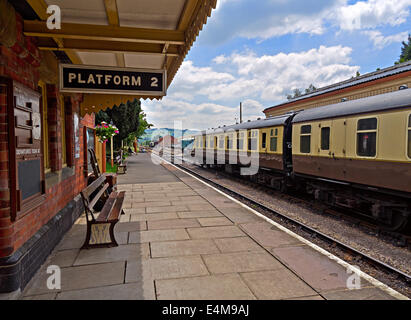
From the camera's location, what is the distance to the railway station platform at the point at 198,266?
10.9 feet

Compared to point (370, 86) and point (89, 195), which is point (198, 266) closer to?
point (89, 195)

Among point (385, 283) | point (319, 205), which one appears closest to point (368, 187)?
point (319, 205)

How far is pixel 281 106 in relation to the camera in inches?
965

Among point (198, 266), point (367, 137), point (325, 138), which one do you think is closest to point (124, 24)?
point (198, 266)

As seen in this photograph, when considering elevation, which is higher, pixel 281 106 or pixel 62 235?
pixel 281 106

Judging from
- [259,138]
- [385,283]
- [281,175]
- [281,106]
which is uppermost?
[281,106]

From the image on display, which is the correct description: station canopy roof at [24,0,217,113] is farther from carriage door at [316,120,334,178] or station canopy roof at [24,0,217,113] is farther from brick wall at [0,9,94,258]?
carriage door at [316,120,334,178]

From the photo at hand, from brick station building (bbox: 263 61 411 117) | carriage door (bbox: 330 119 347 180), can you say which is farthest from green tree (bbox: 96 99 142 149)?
carriage door (bbox: 330 119 347 180)

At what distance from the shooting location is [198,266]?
4016 millimetres

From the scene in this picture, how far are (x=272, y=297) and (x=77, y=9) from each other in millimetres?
3989

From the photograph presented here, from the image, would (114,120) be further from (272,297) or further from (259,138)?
(272,297)

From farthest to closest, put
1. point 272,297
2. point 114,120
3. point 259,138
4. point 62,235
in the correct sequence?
point 114,120 → point 259,138 → point 62,235 → point 272,297

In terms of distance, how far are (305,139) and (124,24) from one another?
21.9 feet

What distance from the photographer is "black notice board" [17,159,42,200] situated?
3.43 m
